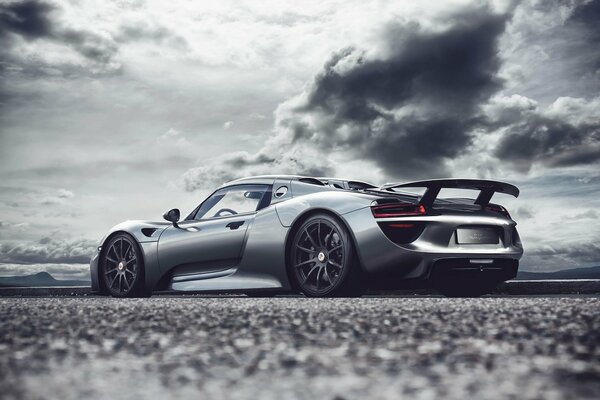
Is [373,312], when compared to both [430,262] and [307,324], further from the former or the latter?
[430,262]

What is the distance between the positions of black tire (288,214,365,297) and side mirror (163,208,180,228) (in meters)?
1.74

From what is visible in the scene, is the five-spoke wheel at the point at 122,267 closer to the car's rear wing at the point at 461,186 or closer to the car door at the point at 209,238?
the car door at the point at 209,238

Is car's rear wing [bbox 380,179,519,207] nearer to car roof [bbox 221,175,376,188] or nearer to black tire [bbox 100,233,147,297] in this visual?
car roof [bbox 221,175,376,188]

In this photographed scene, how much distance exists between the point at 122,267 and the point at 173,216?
3.32 ft

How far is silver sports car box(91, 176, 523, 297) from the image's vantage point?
5.93 m

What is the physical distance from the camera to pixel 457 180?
6.01 metres

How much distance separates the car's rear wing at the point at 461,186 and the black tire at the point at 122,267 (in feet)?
9.70

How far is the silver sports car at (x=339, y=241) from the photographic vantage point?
19.4 feet

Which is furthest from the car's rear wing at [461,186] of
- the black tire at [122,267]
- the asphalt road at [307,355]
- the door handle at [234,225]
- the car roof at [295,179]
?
the black tire at [122,267]

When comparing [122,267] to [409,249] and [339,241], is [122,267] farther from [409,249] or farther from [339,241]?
[409,249]

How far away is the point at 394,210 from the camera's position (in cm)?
596

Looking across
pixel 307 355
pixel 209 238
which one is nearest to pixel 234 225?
pixel 209 238

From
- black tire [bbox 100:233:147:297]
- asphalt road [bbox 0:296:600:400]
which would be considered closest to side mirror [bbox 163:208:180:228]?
black tire [bbox 100:233:147:297]

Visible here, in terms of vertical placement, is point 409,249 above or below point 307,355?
above
